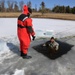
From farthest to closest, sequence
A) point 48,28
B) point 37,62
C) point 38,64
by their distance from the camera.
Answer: point 48,28, point 37,62, point 38,64

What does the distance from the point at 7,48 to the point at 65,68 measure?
239 centimetres

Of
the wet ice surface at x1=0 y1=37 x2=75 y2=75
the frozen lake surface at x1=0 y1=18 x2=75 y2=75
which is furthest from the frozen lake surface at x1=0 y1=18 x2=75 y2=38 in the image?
the wet ice surface at x1=0 y1=37 x2=75 y2=75

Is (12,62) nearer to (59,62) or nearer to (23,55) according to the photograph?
(23,55)

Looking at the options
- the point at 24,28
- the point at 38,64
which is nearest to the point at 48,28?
the point at 24,28

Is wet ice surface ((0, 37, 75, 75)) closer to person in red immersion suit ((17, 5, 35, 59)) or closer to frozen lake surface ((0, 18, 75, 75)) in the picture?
frozen lake surface ((0, 18, 75, 75))

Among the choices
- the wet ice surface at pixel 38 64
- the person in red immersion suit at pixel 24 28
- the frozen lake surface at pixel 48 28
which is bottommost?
the frozen lake surface at pixel 48 28

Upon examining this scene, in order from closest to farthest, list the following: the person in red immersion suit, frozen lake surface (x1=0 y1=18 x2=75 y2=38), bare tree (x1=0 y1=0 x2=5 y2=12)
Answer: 1. the person in red immersion suit
2. frozen lake surface (x1=0 y1=18 x2=75 y2=38)
3. bare tree (x1=0 y1=0 x2=5 y2=12)

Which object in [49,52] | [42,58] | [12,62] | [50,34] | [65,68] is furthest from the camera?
[50,34]

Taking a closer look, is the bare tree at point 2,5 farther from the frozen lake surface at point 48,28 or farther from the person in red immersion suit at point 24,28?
the person in red immersion suit at point 24,28

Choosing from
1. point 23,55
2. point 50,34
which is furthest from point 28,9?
point 50,34

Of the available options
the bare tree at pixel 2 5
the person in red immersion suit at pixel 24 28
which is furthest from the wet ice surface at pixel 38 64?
the bare tree at pixel 2 5

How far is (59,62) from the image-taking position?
4934 millimetres

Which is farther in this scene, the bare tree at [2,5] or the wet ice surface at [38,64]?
the bare tree at [2,5]

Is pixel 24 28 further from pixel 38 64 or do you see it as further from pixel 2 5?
pixel 2 5
